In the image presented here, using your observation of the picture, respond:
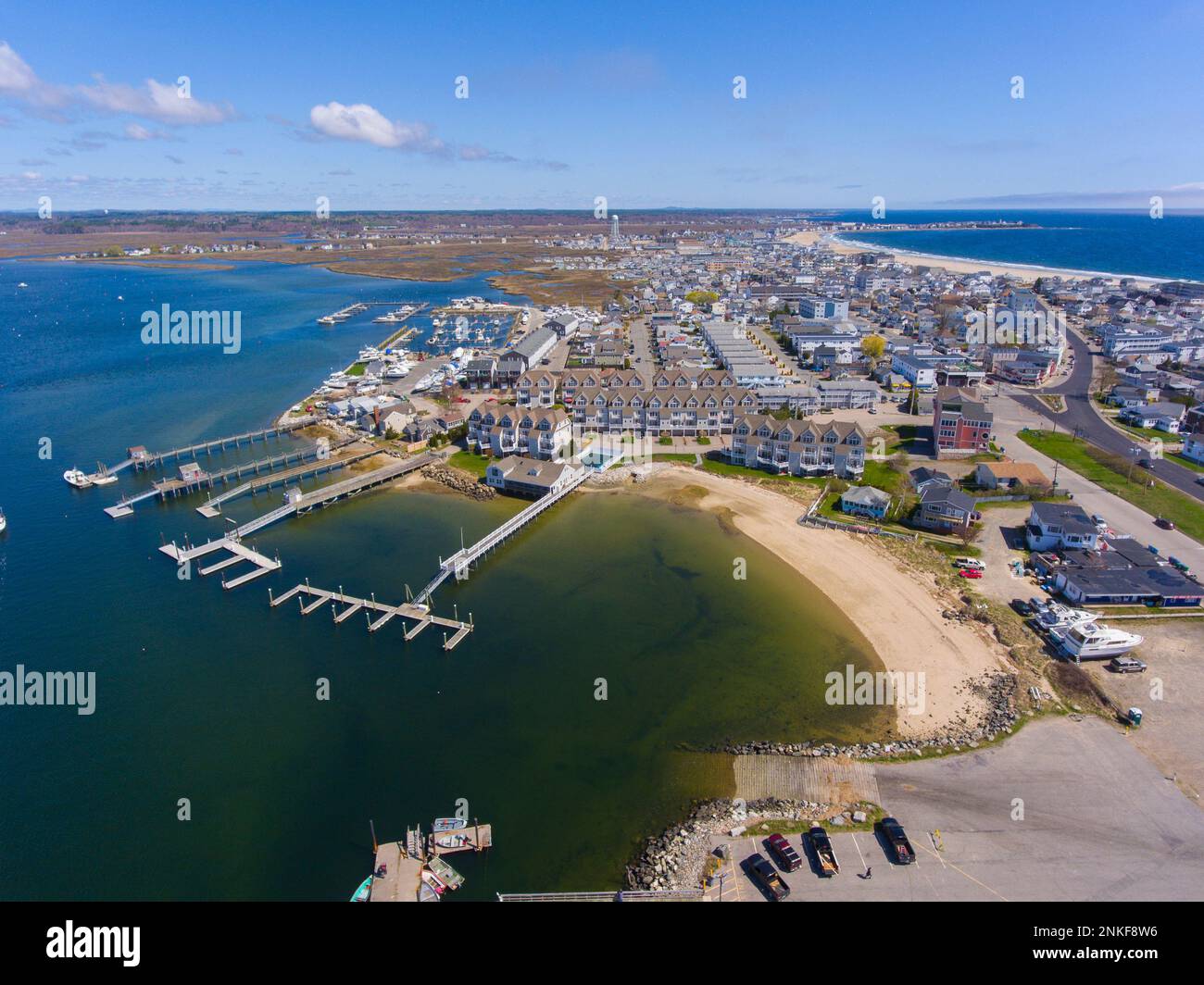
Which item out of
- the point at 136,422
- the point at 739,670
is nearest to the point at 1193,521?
the point at 739,670

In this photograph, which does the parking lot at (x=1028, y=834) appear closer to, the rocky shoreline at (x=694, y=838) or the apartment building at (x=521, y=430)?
the rocky shoreline at (x=694, y=838)

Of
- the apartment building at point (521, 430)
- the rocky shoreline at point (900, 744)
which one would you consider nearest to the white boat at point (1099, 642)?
the rocky shoreline at point (900, 744)

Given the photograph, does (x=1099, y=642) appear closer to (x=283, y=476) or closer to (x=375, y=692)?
(x=375, y=692)

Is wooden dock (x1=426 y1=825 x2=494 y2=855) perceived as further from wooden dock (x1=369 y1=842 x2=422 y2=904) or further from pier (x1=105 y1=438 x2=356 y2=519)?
pier (x1=105 y1=438 x2=356 y2=519)

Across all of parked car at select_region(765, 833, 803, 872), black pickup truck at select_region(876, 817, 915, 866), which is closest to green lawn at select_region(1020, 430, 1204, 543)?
black pickup truck at select_region(876, 817, 915, 866)

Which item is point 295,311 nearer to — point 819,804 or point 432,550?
point 432,550

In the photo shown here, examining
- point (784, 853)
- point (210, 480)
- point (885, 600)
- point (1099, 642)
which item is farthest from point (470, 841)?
point (210, 480)
